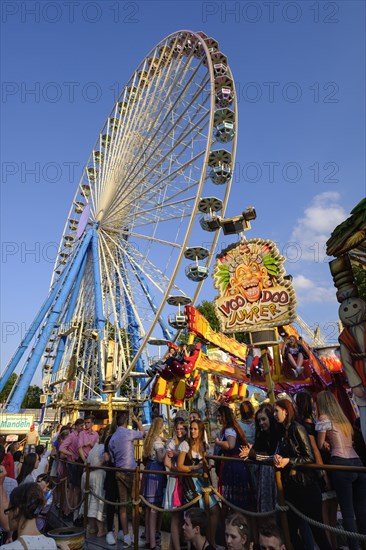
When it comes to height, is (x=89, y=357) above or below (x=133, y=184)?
below

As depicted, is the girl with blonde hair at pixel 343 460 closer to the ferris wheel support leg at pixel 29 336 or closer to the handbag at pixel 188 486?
the handbag at pixel 188 486

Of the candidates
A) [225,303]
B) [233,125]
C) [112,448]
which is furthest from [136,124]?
[112,448]

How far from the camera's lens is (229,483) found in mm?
4215

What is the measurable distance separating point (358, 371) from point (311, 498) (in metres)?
1.08

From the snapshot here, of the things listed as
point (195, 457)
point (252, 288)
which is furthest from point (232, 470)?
point (252, 288)

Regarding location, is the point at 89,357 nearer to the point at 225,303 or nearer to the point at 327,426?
the point at 225,303

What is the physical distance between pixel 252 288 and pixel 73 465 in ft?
13.5

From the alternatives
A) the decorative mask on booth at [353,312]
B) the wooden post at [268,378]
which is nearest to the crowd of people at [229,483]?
the decorative mask on booth at [353,312]

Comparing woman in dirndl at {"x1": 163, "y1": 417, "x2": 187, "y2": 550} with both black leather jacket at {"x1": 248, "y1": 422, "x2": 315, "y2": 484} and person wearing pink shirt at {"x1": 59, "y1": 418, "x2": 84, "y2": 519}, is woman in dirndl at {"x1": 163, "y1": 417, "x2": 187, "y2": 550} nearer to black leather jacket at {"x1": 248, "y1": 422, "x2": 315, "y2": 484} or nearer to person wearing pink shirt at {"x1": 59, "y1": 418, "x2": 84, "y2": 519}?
black leather jacket at {"x1": 248, "y1": 422, "x2": 315, "y2": 484}

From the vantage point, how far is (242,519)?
9.88 ft

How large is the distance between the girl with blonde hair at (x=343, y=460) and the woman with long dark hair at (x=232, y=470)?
2.83 feet

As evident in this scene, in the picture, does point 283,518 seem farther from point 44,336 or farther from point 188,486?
point 44,336

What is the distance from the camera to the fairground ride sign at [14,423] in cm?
1878

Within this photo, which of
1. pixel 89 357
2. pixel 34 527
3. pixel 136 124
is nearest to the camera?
pixel 34 527
